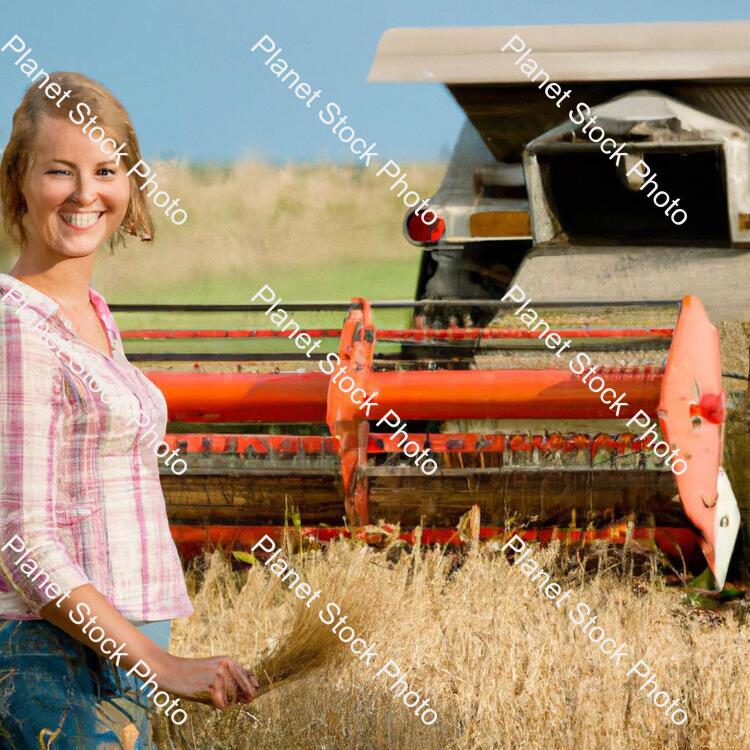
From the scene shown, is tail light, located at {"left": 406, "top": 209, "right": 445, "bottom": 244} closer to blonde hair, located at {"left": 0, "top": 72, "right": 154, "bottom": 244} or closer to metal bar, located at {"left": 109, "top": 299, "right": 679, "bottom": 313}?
metal bar, located at {"left": 109, "top": 299, "right": 679, "bottom": 313}

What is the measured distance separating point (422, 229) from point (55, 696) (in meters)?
4.11

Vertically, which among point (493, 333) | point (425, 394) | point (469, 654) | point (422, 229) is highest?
point (422, 229)

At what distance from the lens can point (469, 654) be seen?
310cm

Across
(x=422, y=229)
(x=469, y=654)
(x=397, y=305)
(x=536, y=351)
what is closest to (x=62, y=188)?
(x=469, y=654)

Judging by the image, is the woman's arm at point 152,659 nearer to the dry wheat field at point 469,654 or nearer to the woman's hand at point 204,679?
the woman's hand at point 204,679

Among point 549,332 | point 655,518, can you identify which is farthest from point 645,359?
point 655,518

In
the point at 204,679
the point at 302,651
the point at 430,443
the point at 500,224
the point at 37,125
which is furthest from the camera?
the point at 500,224

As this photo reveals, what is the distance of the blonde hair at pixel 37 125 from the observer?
1.40 meters

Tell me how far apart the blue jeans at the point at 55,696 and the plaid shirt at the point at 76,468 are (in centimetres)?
4

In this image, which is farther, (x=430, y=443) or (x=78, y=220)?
(x=430, y=443)

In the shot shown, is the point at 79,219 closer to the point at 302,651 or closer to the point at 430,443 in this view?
the point at 302,651

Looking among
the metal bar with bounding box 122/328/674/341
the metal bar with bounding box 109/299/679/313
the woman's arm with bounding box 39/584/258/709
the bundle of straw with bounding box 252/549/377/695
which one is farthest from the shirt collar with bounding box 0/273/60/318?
the metal bar with bounding box 122/328/674/341

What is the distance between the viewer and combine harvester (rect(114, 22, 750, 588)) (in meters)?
3.83

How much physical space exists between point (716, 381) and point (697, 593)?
777mm
